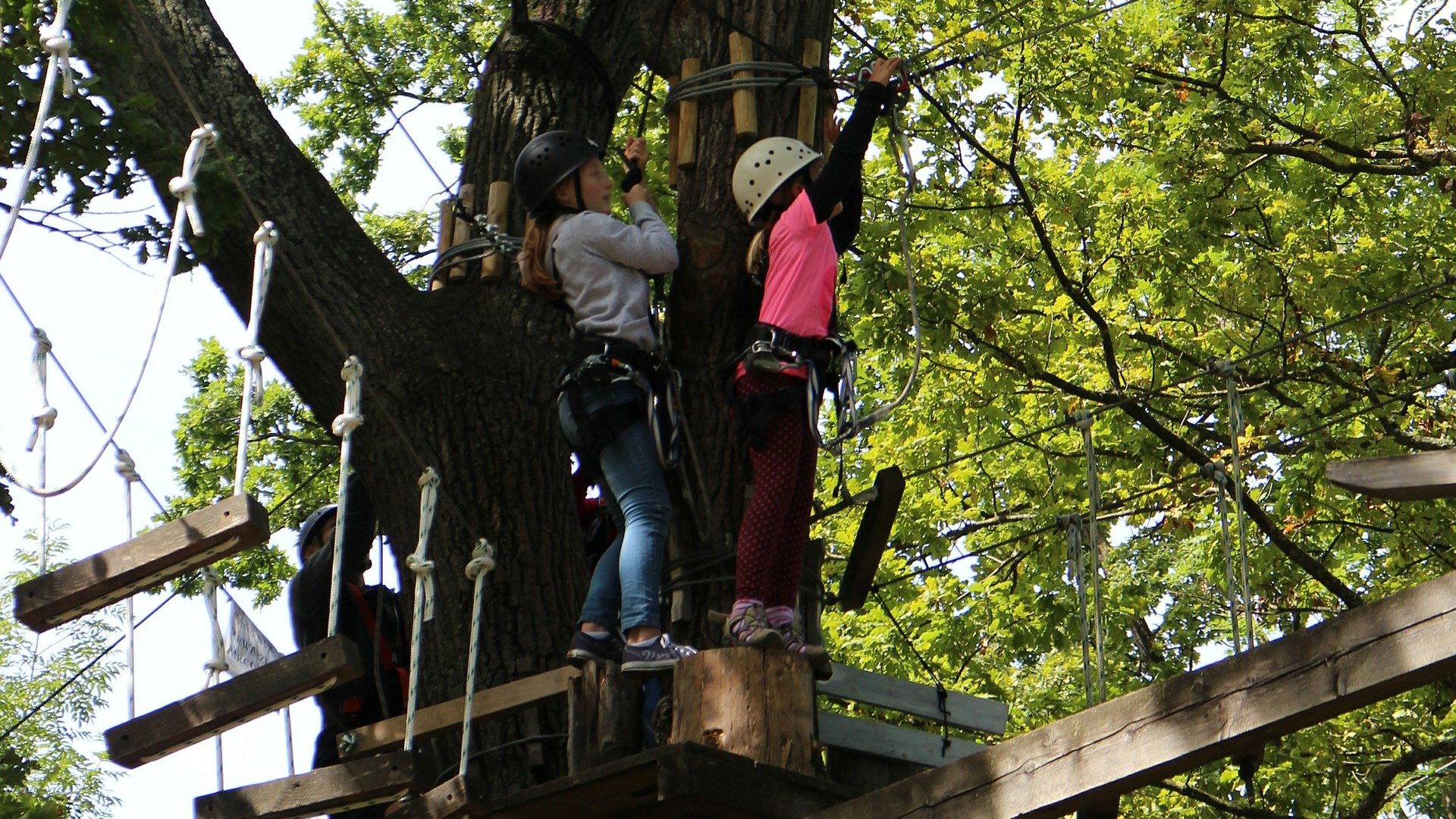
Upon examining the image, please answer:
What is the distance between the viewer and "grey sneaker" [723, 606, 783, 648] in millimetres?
4445

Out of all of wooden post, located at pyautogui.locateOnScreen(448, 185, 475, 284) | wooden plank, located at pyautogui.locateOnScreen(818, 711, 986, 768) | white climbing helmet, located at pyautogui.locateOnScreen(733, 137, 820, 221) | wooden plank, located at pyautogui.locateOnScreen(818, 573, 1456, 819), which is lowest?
wooden plank, located at pyautogui.locateOnScreen(818, 573, 1456, 819)

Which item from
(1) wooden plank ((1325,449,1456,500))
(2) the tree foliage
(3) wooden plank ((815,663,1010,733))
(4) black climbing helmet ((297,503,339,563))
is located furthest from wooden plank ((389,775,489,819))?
(2) the tree foliage

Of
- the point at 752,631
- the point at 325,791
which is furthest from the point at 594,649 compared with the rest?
the point at 325,791

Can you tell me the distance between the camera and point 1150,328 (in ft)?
34.1

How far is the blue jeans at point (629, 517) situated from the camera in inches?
182

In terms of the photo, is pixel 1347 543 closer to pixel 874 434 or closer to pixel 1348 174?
pixel 1348 174

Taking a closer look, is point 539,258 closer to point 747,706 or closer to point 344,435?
point 344,435

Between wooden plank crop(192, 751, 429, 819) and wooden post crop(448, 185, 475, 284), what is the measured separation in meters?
1.89

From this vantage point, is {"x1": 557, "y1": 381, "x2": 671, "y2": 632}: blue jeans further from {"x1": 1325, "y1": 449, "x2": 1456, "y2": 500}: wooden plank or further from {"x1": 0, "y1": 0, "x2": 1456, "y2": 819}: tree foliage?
{"x1": 0, "y1": 0, "x2": 1456, "y2": 819}: tree foliage

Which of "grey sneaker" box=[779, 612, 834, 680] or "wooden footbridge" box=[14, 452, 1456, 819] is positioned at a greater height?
"grey sneaker" box=[779, 612, 834, 680]

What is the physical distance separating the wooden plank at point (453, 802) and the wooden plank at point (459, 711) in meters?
0.37

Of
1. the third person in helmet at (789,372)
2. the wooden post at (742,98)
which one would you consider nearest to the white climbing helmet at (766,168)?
the third person in helmet at (789,372)

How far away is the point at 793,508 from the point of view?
494 centimetres

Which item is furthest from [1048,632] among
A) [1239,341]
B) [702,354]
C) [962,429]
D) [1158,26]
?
[702,354]
